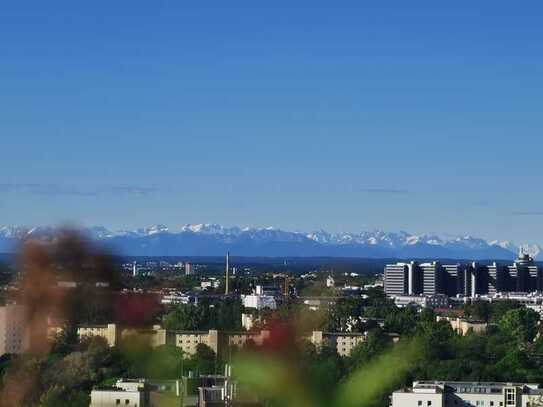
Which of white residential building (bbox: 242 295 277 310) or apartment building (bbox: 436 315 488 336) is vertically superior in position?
white residential building (bbox: 242 295 277 310)

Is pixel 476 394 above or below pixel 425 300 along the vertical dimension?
below

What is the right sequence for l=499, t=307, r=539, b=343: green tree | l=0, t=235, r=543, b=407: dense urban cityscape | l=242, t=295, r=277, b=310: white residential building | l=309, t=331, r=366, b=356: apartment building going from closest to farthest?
l=0, t=235, r=543, b=407: dense urban cityscape
l=309, t=331, r=366, b=356: apartment building
l=242, t=295, r=277, b=310: white residential building
l=499, t=307, r=539, b=343: green tree

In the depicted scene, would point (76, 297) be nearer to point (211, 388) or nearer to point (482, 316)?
point (211, 388)

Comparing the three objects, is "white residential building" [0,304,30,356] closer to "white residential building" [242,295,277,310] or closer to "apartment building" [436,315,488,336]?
"white residential building" [242,295,277,310]

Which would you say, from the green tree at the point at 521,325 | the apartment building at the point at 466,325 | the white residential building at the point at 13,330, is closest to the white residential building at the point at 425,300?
the apartment building at the point at 466,325

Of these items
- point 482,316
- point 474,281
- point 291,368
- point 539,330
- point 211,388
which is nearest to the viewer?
point 291,368

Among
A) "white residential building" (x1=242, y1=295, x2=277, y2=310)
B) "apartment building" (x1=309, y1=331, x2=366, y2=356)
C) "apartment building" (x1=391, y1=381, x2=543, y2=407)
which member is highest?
"white residential building" (x1=242, y1=295, x2=277, y2=310)

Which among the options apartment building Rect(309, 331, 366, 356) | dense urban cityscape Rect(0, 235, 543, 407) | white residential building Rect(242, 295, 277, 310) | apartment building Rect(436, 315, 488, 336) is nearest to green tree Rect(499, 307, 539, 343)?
apartment building Rect(436, 315, 488, 336)

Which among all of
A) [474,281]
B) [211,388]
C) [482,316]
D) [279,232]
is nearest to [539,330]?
[482,316]

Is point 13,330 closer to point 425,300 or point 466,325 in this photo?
point 466,325

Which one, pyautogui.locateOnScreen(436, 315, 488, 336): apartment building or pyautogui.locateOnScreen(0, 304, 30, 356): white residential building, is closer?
pyautogui.locateOnScreen(0, 304, 30, 356): white residential building

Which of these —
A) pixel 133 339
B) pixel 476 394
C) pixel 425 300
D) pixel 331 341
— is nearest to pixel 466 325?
pixel 476 394

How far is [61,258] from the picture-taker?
1795 mm

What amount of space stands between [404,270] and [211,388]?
224 feet
